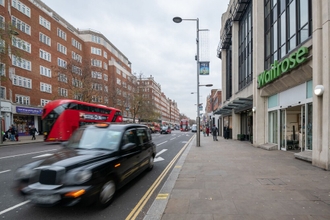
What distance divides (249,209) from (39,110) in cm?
3449

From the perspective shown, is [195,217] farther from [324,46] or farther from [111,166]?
[324,46]

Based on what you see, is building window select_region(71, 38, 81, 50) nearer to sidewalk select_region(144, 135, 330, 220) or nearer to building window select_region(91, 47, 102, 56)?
building window select_region(91, 47, 102, 56)

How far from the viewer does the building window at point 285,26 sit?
9344mm

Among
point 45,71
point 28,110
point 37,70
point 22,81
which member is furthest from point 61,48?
point 28,110

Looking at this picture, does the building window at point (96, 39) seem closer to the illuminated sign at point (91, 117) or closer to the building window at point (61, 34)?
the building window at point (61, 34)

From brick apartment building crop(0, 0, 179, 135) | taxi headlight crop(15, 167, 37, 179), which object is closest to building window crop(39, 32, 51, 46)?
brick apartment building crop(0, 0, 179, 135)

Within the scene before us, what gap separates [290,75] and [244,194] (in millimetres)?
7716

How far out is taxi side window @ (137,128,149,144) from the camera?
623 cm

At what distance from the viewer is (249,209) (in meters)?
3.81

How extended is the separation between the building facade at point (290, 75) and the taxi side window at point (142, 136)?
642 cm

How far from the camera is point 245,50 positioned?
19.1m

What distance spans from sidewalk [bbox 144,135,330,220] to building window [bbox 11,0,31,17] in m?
34.0

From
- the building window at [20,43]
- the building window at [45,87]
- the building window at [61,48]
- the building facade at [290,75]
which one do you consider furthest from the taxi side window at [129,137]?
the building window at [61,48]

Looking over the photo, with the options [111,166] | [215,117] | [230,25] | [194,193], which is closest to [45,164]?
[111,166]
